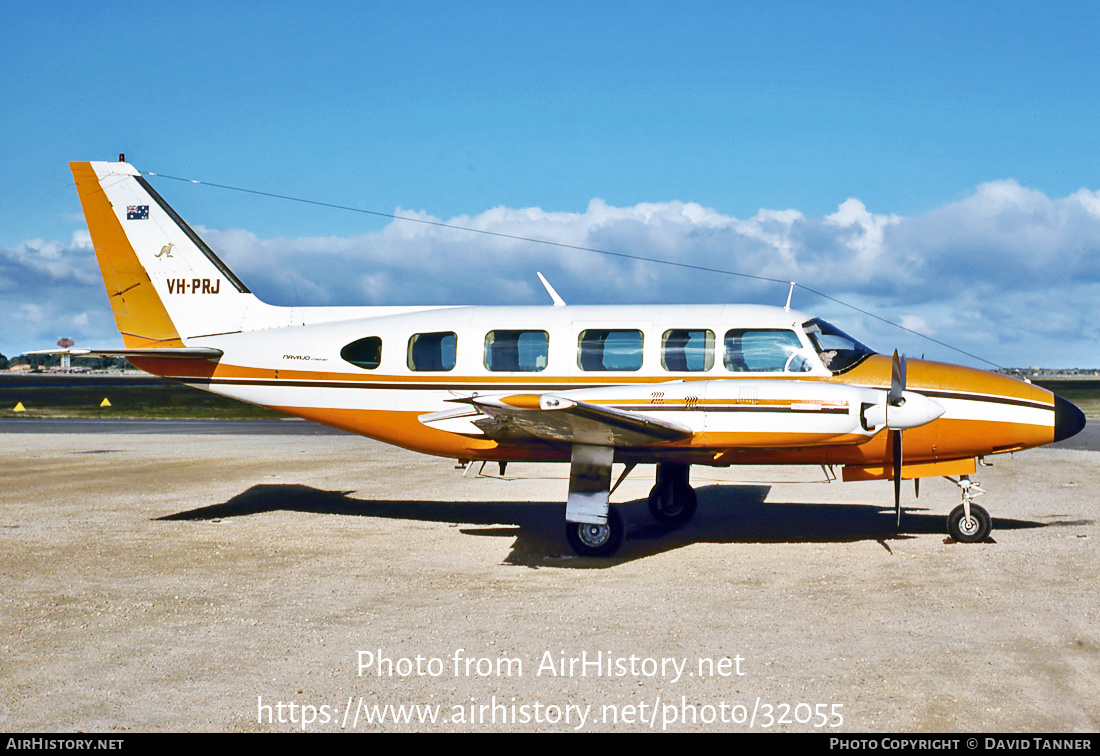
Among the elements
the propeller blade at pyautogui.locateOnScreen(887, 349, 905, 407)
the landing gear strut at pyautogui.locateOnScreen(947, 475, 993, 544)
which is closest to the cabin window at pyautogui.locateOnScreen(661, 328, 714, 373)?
the propeller blade at pyautogui.locateOnScreen(887, 349, 905, 407)

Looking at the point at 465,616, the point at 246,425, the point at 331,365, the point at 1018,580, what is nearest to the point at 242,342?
the point at 331,365

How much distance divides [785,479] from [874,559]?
27.8 feet

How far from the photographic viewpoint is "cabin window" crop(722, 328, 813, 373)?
11625 millimetres

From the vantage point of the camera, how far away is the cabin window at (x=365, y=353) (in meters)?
13.0

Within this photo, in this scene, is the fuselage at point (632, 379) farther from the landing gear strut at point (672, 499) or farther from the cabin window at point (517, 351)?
the landing gear strut at point (672, 499)

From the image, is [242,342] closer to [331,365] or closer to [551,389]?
[331,365]

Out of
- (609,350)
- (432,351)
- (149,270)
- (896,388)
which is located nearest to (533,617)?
(609,350)

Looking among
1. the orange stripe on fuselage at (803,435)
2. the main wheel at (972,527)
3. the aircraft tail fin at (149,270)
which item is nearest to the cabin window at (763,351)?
the orange stripe on fuselage at (803,435)

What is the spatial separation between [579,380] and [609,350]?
1.92 feet

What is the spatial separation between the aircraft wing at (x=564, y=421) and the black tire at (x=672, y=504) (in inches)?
108

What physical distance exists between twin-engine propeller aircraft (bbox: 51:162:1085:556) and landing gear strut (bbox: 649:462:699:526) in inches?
1.1

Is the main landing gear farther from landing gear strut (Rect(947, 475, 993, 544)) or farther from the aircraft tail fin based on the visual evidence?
the aircraft tail fin

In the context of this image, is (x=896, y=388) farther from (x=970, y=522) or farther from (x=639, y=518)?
(x=639, y=518)

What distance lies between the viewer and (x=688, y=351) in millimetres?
11906
